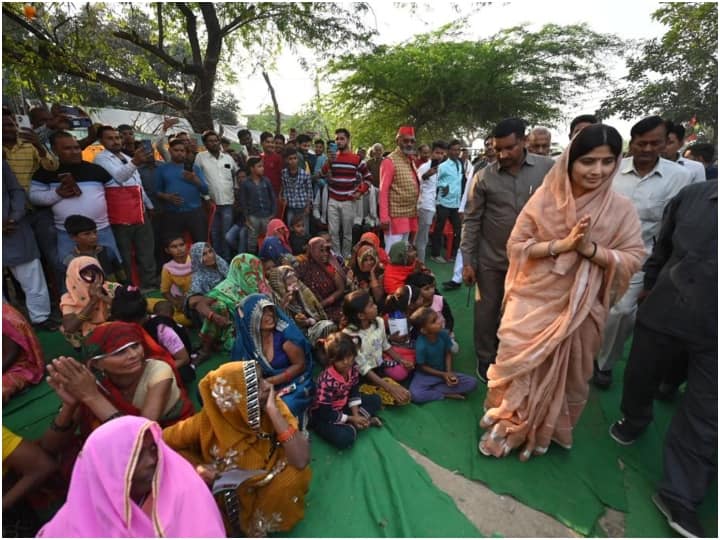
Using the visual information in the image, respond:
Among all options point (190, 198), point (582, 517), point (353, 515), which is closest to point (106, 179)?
point (190, 198)

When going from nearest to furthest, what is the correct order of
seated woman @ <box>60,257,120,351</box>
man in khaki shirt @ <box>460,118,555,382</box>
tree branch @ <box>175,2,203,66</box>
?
man in khaki shirt @ <box>460,118,555,382</box> < seated woman @ <box>60,257,120,351</box> < tree branch @ <box>175,2,203,66</box>

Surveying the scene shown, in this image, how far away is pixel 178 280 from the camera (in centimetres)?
403

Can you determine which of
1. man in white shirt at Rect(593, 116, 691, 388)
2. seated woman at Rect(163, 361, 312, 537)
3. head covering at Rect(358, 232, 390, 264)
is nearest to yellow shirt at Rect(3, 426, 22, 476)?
seated woman at Rect(163, 361, 312, 537)

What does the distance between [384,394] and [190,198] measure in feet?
12.0

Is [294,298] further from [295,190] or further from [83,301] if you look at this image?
[295,190]

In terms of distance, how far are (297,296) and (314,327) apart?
0.41 metres

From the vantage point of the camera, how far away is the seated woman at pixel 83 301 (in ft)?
10.2

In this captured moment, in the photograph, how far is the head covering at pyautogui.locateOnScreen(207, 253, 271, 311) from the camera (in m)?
3.55

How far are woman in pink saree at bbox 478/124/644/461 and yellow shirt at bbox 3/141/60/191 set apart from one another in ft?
14.4

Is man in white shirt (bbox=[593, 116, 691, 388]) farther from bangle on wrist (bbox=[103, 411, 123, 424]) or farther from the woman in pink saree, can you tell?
bangle on wrist (bbox=[103, 411, 123, 424])

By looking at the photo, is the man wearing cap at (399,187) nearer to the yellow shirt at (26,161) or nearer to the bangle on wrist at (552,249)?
the bangle on wrist at (552,249)

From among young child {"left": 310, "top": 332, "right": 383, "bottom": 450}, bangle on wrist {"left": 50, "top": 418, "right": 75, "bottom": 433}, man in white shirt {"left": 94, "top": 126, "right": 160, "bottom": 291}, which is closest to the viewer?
bangle on wrist {"left": 50, "top": 418, "right": 75, "bottom": 433}

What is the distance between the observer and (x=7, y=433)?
1.73m

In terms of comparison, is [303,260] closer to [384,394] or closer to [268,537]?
[384,394]
